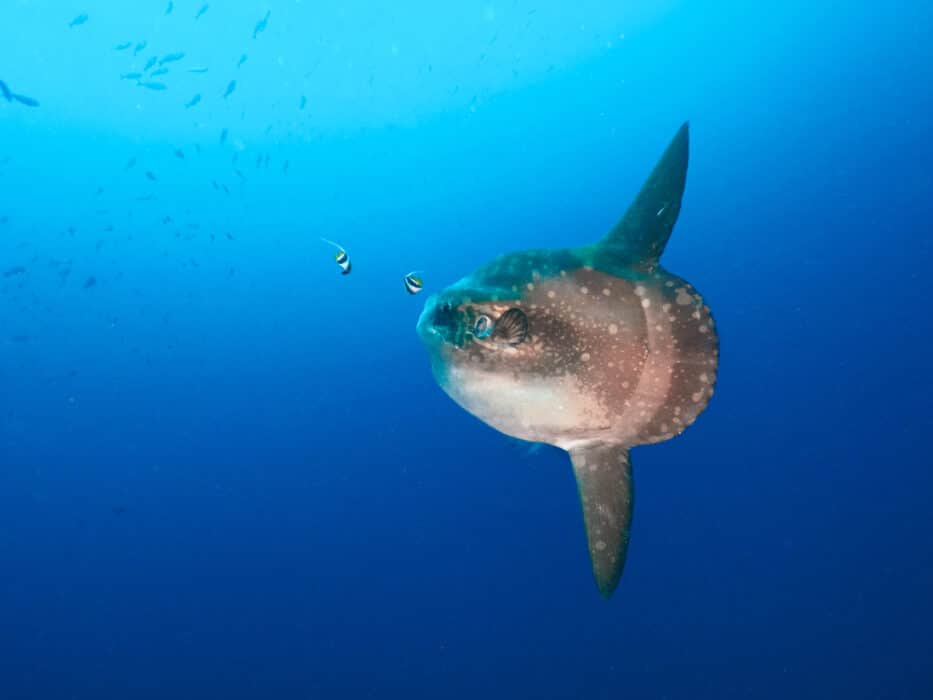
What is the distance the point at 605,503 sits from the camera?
7.41 ft

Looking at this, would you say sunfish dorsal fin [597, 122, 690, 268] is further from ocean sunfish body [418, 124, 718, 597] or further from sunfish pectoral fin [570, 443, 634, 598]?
sunfish pectoral fin [570, 443, 634, 598]

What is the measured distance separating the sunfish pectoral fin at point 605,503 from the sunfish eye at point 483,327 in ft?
1.98

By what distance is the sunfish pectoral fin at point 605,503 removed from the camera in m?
2.17

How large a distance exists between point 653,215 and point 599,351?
58 centimetres

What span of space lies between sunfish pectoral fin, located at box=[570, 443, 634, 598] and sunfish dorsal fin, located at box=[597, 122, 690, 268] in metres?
0.75

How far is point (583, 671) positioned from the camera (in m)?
12.4

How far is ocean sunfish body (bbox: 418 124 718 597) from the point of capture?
2.16 metres

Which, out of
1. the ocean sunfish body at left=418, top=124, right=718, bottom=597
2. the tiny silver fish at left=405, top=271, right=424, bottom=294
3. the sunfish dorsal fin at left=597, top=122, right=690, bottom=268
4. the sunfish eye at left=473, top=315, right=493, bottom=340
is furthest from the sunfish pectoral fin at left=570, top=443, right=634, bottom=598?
the tiny silver fish at left=405, top=271, right=424, bottom=294

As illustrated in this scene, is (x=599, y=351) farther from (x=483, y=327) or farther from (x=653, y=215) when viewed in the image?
(x=653, y=215)

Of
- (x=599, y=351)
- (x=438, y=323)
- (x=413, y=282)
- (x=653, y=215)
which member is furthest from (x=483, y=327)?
(x=413, y=282)

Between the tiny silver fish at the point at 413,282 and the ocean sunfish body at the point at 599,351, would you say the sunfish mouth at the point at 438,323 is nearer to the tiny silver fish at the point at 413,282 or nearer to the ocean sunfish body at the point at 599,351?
the ocean sunfish body at the point at 599,351

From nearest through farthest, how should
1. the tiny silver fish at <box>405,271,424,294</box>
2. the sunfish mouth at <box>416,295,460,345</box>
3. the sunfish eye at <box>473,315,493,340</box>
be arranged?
the sunfish eye at <box>473,315,493,340</box> → the sunfish mouth at <box>416,295,460,345</box> → the tiny silver fish at <box>405,271,424,294</box>

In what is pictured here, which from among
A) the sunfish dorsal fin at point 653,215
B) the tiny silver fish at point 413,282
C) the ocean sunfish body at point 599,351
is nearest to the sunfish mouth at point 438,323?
the ocean sunfish body at point 599,351

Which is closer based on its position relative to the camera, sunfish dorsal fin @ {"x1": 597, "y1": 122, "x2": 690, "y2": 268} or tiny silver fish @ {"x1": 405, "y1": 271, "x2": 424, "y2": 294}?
sunfish dorsal fin @ {"x1": 597, "y1": 122, "x2": 690, "y2": 268}
